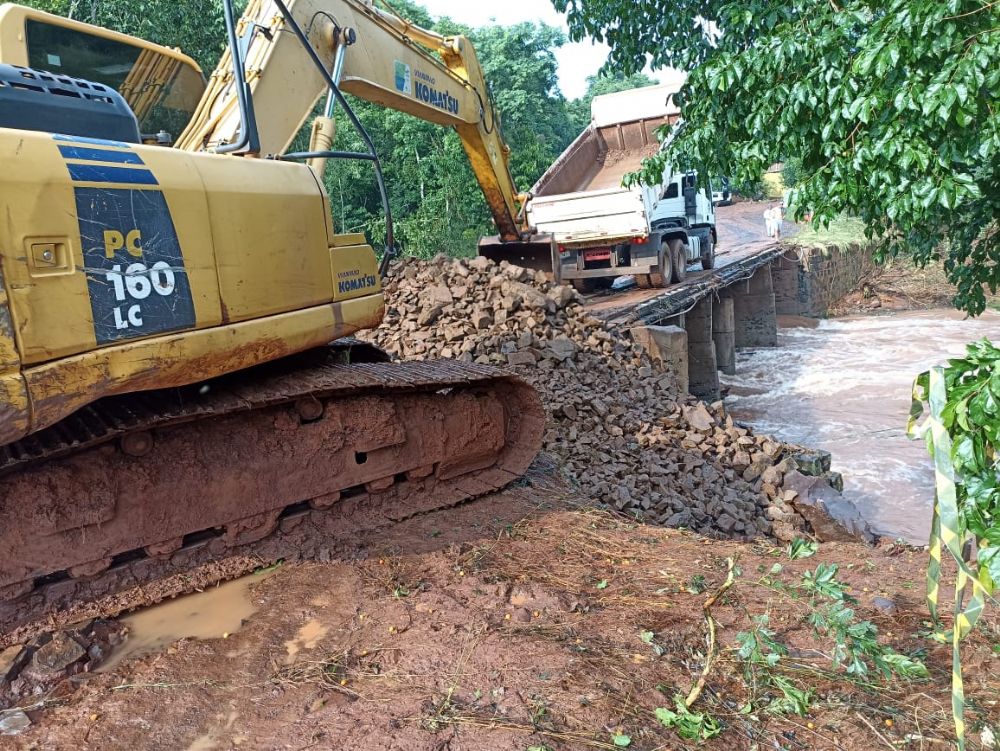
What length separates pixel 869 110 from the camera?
3.16 meters

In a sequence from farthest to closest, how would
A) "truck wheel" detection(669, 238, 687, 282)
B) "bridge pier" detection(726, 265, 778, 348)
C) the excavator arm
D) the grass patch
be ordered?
the grass patch < "bridge pier" detection(726, 265, 778, 348) < "truck wheel" detection(669, 238, 687, 282) < the excavator arm

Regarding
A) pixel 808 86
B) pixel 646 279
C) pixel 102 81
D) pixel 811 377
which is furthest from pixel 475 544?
pixel 811 377

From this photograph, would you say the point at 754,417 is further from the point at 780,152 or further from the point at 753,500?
the point at 780,152

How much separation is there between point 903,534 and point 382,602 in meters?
6.60

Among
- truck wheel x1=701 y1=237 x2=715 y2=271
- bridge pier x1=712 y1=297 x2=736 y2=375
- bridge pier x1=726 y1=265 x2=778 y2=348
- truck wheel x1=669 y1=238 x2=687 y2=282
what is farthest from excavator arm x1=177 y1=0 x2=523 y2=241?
bridge pier x1=726 y1=265 x2=778 y2=348

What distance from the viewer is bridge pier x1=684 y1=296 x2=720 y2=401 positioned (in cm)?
1327

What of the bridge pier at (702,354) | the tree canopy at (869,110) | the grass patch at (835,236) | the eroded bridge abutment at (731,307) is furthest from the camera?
the grass patch at (835,236)

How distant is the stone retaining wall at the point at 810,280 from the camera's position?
2258 cm

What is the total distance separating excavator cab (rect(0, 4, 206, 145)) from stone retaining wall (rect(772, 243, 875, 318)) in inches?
798

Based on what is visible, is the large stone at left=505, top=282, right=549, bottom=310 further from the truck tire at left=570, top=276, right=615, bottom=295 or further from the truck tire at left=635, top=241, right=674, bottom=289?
the truck tire at left=570, top=276, right=615, bottom=295

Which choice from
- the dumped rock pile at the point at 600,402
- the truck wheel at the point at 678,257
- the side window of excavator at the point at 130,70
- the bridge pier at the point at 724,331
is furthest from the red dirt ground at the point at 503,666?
the bridge pier at the point at 724,331

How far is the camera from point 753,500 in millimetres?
7016

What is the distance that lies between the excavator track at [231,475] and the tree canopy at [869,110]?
6.76 ft

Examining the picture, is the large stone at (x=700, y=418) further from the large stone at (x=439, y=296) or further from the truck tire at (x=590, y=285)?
the truck tire at (x=590, y=285)
